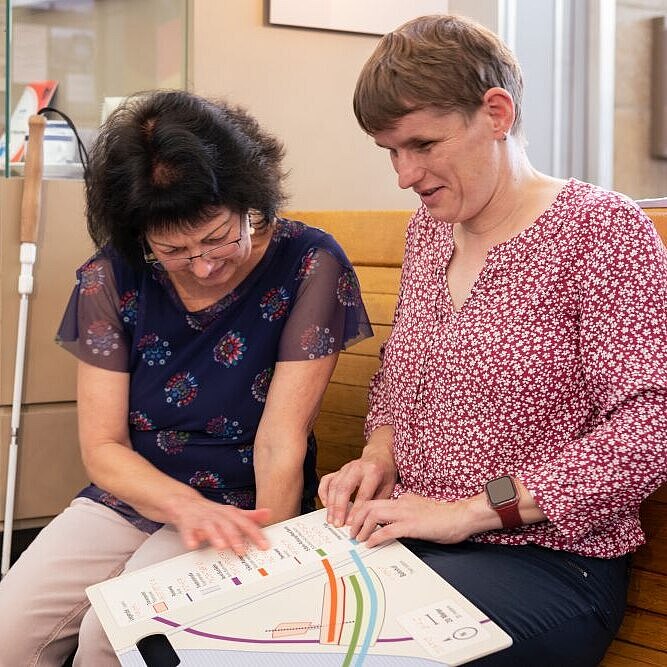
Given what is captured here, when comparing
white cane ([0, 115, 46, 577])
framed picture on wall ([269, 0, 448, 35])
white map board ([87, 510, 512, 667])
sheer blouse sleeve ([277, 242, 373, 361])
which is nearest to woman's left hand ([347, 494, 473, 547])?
white map board ([87, 510, 512, 667])

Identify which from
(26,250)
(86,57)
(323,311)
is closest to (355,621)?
(323,311)

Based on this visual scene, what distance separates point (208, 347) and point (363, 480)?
397 mm

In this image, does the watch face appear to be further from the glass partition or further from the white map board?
the glass partition

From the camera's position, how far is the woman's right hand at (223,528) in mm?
1317

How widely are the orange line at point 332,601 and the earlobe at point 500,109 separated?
2.17 ft

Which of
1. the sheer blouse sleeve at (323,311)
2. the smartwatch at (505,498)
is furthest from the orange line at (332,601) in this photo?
the sheer blouse sleeve at (323,311)

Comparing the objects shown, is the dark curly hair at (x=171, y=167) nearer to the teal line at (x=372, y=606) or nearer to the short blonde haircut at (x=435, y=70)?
the short blonde haircut at (x=435, y=70)

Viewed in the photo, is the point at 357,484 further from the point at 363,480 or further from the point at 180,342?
the point at 180,342

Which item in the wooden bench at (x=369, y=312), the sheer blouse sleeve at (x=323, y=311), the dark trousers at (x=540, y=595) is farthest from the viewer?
the wooden bench at (x=369, y=312)

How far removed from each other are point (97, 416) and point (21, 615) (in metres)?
0.35

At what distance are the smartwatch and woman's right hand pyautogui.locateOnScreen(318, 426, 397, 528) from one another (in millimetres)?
208

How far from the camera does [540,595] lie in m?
1.25

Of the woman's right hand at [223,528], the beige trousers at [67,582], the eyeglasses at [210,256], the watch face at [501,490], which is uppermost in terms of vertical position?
the eyeglasses at [210,256]

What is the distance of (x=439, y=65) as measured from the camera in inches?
52.4
